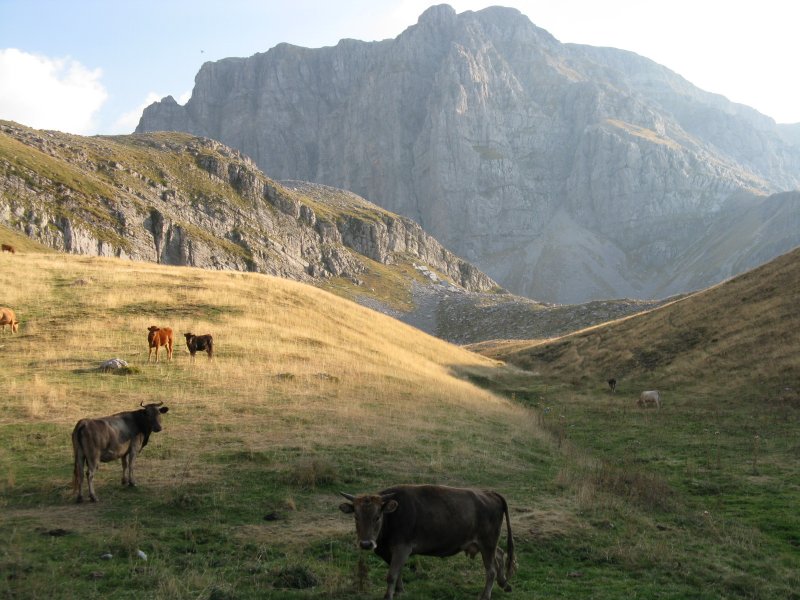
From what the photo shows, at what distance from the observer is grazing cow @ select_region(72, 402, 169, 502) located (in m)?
14.2

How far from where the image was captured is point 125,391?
23859 millimetres

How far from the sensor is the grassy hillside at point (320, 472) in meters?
11.2

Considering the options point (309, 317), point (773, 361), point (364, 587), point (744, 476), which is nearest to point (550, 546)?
point (364, 587)

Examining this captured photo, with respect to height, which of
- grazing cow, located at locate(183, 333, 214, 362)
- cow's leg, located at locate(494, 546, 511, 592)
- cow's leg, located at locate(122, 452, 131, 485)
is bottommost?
cow's leg, located at locate(494, 546, 511, 592)

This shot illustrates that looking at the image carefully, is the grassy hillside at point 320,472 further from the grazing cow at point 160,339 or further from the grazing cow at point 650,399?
the grazing cow at point 650,399

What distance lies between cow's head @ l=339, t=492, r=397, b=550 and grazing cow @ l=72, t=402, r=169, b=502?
25.1 ft

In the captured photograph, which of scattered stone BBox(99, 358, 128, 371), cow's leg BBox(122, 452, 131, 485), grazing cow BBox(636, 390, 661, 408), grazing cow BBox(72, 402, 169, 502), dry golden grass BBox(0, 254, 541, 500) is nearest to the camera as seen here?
grazing cow BBox(72, 402, 169, 502)

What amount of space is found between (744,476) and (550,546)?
457 inches

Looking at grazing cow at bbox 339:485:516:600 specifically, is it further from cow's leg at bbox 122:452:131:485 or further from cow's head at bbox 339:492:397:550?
cow's leg at bbox 122:452:131:485

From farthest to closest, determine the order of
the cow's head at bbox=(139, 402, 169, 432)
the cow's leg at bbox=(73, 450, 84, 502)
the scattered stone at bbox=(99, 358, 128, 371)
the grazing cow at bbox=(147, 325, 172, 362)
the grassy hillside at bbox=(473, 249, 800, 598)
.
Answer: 1. the grazing cow at bbox=(147, 325, 172, 362)
2. the scattered stone at bbox=(99, 358, 128, 371)
3. the cow's head at bbox=(139, 402, 169, 432)
4. the grassy hillside at bbox=(473, 249, 800, 598)
5. the cow's leg at bbox=(73, 450, 84, 502)

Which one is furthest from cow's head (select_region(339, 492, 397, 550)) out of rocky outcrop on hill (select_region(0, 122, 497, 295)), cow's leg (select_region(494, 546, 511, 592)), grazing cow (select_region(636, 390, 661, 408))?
rocky outcrop on hill (select_region(0, 122, 497, 295))

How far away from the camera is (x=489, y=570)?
10.5 m

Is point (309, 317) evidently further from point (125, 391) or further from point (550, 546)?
point (550, 546)

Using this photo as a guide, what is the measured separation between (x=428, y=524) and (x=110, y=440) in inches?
345
